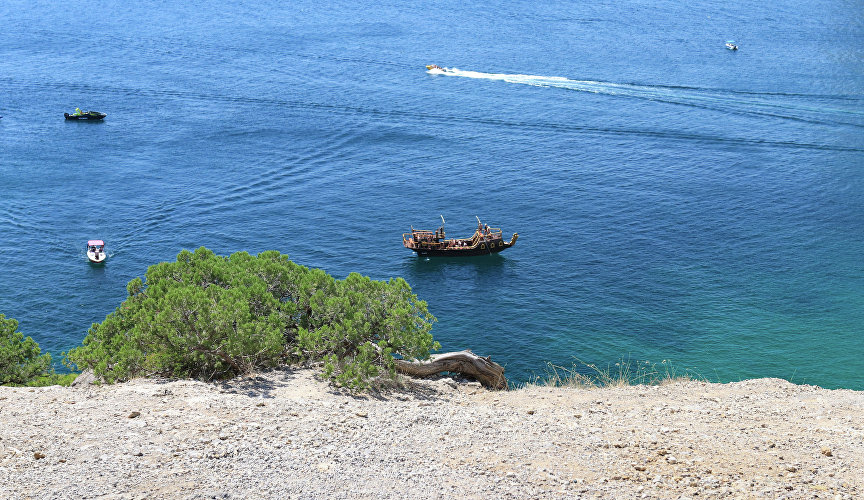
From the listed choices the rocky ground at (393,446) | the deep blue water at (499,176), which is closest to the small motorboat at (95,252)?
the deep blue water at (499,176)

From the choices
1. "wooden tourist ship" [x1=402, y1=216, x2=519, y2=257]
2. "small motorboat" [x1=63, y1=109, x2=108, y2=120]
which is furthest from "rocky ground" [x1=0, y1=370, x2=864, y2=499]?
"small motorboat" [x1=63, y1=109, x2=108, y2=120]

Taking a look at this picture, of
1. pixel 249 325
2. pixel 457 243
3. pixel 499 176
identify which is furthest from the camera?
pixel 499 176

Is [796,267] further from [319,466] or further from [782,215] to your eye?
[319,466]

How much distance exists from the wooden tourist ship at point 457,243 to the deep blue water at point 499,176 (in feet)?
5.07

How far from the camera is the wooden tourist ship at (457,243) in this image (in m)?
89.9

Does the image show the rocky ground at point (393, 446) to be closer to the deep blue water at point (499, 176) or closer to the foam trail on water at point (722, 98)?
the deep blue water at point (499, 176)

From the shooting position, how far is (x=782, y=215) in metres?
100

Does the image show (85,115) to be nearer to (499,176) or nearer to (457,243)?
Result: (499,176)

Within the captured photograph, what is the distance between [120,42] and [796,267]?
150007 millimetres

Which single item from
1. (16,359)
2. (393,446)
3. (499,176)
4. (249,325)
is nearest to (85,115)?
(499,176)

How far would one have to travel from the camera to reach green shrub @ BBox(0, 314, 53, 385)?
41.0m

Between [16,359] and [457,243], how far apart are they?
5574cm

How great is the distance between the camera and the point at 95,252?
85688 mm

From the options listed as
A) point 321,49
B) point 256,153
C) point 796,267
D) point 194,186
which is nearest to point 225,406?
point 796,267
